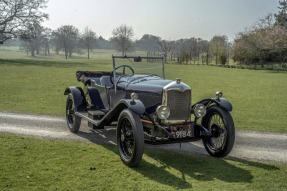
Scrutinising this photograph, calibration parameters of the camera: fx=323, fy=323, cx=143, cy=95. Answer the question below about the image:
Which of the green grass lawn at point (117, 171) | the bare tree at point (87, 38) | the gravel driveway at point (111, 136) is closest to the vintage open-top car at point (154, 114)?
the green grass lawn at point (117, 171)

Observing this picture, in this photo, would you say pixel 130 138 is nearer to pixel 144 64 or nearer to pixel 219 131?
pixel 219 131

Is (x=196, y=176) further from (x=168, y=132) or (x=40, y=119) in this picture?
(x=40, y=119)

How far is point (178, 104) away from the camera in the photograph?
633 cm

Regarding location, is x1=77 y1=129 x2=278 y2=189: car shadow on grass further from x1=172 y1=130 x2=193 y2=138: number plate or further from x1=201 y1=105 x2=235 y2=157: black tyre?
x1=172 y1=130 x2=193 y2=138: number plate

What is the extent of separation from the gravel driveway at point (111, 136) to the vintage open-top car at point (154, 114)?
544 mm

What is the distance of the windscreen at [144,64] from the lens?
8086 mm

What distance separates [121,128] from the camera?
621 centimetres

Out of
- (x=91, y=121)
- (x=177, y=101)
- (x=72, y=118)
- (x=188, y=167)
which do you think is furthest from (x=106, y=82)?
(x=188, y=167)

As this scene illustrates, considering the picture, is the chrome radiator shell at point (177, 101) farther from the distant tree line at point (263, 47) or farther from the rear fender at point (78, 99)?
the distant tree line at point (263, 47)

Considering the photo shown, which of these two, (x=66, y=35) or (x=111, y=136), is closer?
(x=111, y=136)

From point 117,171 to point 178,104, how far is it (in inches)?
69.9

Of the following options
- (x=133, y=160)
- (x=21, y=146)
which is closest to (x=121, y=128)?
(x=133, y=160)

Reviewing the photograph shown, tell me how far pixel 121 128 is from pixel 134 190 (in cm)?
166

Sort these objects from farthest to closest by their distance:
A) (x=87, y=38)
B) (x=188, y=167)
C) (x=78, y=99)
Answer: (x=87, y=38)
(x=78, y=99)
(x=188, y=167)
